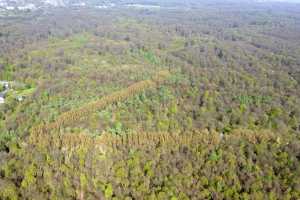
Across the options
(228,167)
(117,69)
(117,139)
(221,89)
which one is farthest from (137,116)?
(117,69)

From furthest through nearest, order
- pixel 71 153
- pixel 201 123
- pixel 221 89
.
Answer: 1. pixel 221 89
2. pixel 201 123
3. pixel 71 153

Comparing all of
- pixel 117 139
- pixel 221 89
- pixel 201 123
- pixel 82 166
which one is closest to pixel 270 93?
pixel 221 89

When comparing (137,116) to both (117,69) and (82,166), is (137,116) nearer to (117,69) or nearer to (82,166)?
(82,166)

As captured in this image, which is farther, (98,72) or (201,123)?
(98,72)

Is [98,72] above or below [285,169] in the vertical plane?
above

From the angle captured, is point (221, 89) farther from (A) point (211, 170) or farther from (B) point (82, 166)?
(B) point (82, 166)

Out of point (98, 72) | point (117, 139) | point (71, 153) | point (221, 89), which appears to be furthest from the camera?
point (98, 72)
